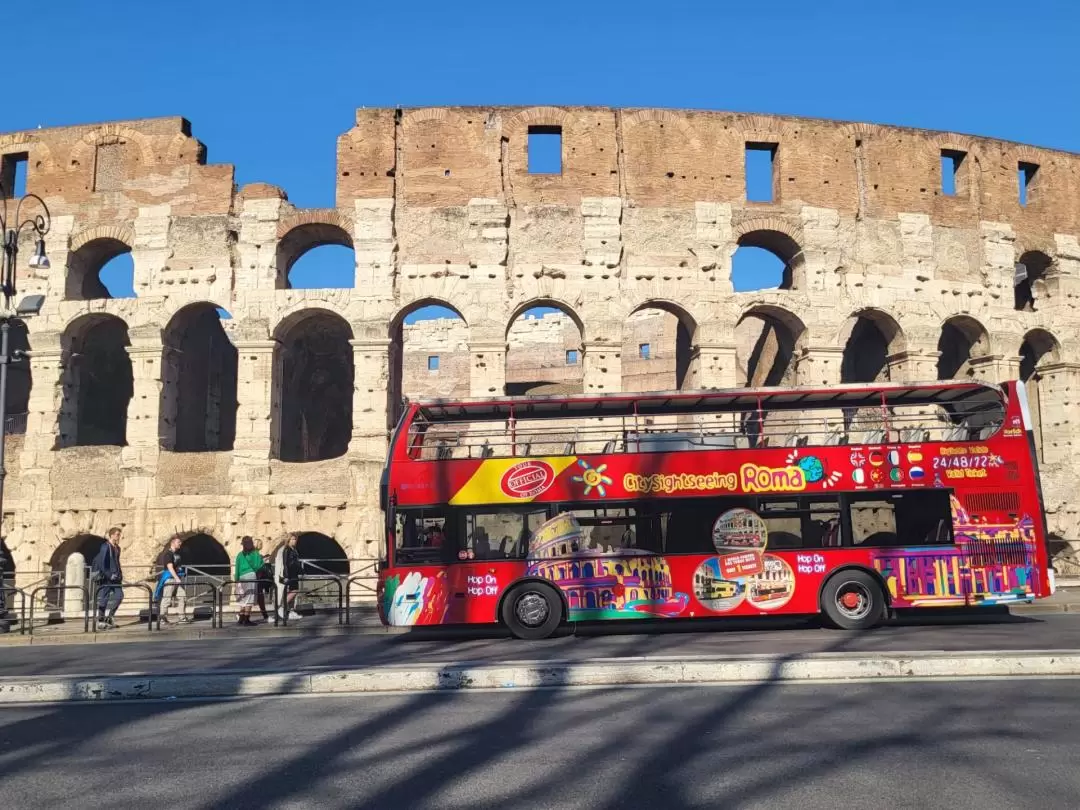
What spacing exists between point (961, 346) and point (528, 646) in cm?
1739

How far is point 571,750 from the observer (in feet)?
18.3

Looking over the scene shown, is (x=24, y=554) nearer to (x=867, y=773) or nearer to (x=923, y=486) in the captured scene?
(x=923, y=486)

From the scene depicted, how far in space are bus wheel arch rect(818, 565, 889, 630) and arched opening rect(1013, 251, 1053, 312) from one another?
538 inches

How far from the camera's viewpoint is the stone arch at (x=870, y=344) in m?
22.3

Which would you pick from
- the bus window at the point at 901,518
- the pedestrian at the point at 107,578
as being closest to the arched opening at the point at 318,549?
the pedestrian at the point at 107,578

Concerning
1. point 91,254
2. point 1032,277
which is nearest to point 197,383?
point 91,254

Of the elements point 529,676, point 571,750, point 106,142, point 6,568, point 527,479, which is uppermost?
point 106,142

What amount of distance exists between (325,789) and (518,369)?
3661 centimetres

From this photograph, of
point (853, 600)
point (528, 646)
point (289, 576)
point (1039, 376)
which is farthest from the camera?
point (1039, 376)

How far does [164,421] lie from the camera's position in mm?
21141

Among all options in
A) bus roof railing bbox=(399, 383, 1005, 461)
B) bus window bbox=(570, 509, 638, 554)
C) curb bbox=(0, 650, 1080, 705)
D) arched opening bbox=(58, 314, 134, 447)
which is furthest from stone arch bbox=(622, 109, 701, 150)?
curb bbox=(0, 650, 1080, 705)

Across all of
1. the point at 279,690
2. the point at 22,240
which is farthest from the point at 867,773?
the point at 22,240

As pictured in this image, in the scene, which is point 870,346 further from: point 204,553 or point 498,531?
point 204,553

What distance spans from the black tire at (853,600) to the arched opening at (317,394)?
16084mm
